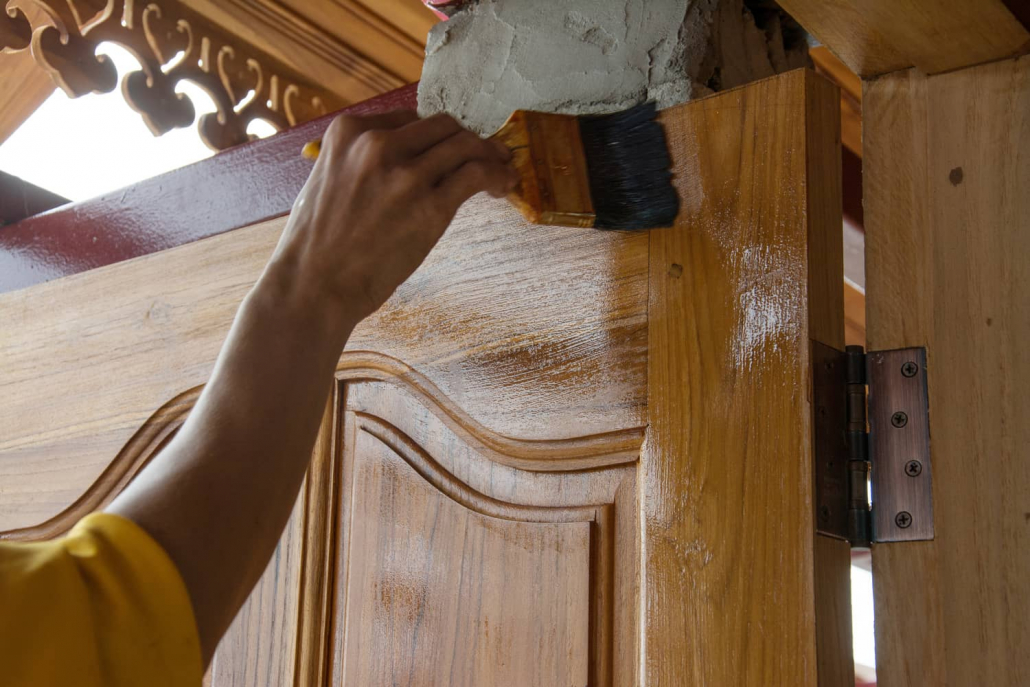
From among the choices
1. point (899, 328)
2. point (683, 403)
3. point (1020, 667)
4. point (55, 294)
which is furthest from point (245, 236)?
point (1020, 667)

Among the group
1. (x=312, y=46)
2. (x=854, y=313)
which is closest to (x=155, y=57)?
(x=312, y=46)

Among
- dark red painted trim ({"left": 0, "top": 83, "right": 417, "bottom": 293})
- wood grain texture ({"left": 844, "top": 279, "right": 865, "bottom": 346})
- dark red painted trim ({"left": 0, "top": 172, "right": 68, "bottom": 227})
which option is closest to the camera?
dark red painted trim ({"left": 0, "top": 83, "right": 417, "bottom": 293})

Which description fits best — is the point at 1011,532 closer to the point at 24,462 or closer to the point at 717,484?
the point at 717,484

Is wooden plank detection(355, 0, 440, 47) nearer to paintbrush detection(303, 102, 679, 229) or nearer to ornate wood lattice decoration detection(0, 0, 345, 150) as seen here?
ornate wood lattice decoration detection(0, 0, 345, 150)

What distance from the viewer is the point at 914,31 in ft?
2.06

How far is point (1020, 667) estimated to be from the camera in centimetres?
60

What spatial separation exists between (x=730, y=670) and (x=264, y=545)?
31 centimetres

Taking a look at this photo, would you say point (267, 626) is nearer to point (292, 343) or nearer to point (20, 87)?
point (292, 343)

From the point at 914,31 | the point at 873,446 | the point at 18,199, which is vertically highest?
the point at 18,199

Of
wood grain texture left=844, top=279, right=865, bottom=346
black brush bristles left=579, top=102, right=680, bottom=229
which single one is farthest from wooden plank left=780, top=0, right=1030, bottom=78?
wood grain texture left=844, top=279, right=865, bottom=346

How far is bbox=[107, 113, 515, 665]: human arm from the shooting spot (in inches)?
17.5

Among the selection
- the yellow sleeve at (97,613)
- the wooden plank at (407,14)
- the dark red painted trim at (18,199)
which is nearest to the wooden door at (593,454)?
the yellow sleeve at (97,613)

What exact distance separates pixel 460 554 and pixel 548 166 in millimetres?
298

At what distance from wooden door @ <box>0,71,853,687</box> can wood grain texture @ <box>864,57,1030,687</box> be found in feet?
0.12
